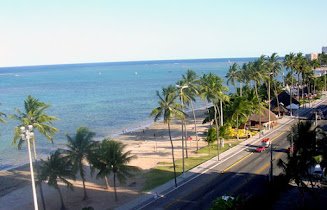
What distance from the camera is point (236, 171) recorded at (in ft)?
120

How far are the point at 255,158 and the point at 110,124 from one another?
48730mm

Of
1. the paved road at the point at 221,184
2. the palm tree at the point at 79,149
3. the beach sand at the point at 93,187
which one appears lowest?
the beach sand at the point at 93,187

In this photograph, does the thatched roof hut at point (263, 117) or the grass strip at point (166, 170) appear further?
the thatched roof hut at point (263, 117)

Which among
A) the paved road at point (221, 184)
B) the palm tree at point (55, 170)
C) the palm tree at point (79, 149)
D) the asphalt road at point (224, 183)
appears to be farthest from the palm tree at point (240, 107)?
the palm tree at point (55, 170)

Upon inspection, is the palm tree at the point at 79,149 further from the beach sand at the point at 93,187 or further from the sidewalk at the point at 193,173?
the sidewalk at the point at 193,173

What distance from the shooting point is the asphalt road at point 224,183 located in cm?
2927

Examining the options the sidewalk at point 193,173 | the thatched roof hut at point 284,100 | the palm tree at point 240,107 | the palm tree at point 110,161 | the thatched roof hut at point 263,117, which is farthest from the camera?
the thatched roof hut at point 284,100

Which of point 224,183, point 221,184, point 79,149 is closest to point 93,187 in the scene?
point 79,149

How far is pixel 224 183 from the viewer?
32.9 m

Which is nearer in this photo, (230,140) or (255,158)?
(255,158)

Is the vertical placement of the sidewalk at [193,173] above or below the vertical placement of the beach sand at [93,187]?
above

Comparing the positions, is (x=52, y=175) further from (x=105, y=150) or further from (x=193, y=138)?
(x=193, y=138)

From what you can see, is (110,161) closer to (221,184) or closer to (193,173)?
(193,173)

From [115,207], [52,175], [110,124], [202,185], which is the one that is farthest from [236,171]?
[110,124]
